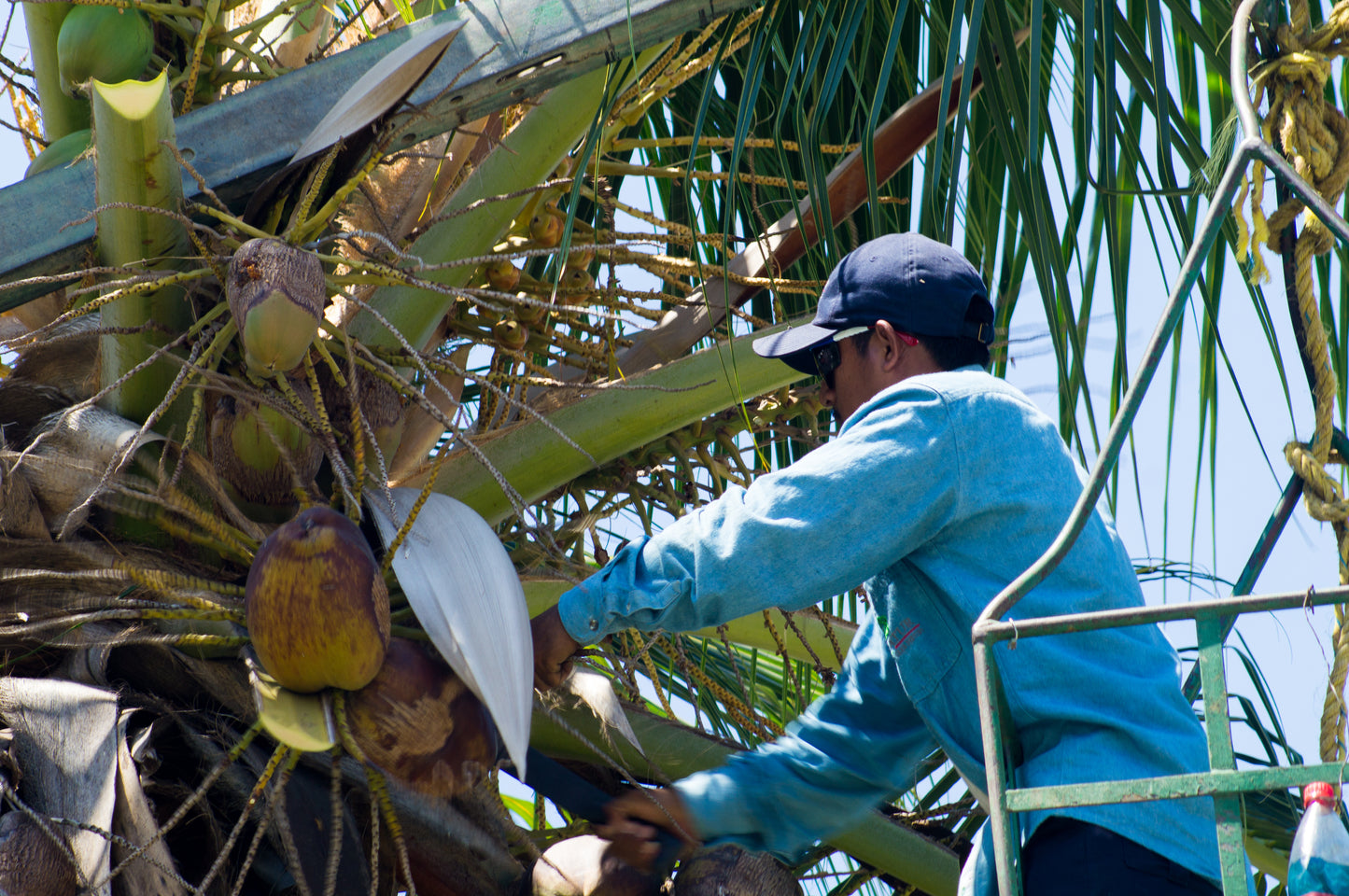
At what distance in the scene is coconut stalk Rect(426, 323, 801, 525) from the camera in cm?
197

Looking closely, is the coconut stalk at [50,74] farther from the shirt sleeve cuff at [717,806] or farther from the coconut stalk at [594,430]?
the shirt sleeve cuff at [717,806]

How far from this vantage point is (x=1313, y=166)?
3.97ft

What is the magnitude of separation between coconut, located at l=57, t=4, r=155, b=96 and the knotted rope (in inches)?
57.4

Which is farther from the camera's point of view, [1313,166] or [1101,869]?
[1101,869]

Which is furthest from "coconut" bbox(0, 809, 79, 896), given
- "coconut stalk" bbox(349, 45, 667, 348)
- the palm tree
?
"coconut stalk" bbox(349, 45, 667, 348)

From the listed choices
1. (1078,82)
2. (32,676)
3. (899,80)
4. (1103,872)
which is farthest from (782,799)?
(899,80)

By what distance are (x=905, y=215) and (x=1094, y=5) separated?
1.43 m

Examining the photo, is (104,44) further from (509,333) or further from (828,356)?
(828,356)

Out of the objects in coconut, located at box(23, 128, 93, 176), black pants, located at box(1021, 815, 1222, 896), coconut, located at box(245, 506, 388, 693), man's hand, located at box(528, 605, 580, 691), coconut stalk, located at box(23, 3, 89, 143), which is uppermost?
coconut stalk, located at box(23, 3, 89, 143)

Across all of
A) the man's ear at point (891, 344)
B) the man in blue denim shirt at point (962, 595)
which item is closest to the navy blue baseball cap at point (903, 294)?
the man's ear at point (891, 344)

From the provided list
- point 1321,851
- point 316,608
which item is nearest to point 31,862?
point 316,608

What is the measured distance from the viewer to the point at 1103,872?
1.34m

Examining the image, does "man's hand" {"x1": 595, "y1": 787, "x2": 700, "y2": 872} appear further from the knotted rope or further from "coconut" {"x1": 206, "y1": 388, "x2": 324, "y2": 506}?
the knotted rope

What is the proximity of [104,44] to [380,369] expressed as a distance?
685 millimetres
